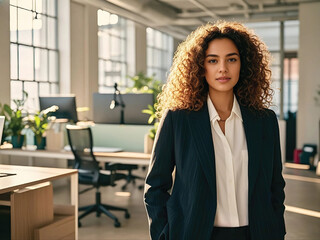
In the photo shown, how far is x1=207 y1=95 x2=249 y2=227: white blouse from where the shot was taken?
4.99 feet

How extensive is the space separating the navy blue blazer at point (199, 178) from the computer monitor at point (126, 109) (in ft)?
13.0

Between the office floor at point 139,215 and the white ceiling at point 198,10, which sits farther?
the white ceiling at point 198,10

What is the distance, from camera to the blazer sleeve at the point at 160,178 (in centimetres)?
163

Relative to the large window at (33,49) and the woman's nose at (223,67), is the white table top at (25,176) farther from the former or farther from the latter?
the large window at (33,49)

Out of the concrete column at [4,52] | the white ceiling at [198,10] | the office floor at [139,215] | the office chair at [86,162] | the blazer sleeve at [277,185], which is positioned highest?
the white ceiling at [198,10]

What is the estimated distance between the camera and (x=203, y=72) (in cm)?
170

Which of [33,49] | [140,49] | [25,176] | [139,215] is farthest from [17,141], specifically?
[140,49]

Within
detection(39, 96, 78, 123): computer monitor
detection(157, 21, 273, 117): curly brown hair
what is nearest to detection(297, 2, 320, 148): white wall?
detection(39, 96, 78, 123): computer monitor

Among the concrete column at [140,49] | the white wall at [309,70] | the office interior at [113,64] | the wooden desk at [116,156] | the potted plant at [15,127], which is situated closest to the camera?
the wooden desk at [116,156]

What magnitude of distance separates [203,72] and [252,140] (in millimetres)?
321

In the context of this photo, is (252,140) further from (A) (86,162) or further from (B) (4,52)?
(B) (4,52)

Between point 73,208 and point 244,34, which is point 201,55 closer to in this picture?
point 244,34

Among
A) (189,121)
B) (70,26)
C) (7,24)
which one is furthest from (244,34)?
(70,26)

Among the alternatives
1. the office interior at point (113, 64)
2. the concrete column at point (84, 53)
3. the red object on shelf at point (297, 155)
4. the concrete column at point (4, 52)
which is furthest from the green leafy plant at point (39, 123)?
the red object on shelf at point (297, 155)
